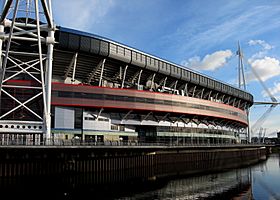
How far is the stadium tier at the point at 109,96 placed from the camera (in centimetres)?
5391

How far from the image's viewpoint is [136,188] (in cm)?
4084

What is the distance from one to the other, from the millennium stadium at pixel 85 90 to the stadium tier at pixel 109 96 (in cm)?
14

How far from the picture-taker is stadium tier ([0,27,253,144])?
2122 inches

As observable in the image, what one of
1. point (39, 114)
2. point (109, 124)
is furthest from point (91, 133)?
point (39, 114)

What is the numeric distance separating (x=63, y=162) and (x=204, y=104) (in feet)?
161

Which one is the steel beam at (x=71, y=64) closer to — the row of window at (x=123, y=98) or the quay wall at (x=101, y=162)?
the row of window at (x=123, y=98)

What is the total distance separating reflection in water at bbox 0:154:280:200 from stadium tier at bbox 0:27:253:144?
35.1ft

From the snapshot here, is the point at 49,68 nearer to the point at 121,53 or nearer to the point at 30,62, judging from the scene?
the point at 30,62

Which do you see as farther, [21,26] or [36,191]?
[21,26]

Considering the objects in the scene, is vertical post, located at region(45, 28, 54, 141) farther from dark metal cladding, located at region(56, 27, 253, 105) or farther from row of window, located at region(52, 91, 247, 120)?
row of window, located at region(52, 91, 247, 120)

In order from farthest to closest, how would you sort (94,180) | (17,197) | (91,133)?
(91,133), (94,180), (17,197)

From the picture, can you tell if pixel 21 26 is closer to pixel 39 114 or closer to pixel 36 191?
pixel 39 114

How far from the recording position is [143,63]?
67562 mm

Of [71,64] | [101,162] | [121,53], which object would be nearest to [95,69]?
[71,64]
